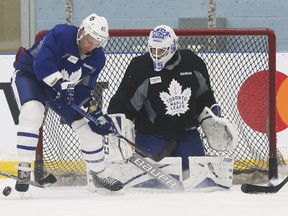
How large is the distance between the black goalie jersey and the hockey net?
0.34 metres

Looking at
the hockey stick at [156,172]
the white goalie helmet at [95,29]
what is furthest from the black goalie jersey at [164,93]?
the white goalie helmet at [95,29]

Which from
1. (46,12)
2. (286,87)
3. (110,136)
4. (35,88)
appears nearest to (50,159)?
(110,136)

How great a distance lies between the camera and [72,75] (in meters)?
4.23

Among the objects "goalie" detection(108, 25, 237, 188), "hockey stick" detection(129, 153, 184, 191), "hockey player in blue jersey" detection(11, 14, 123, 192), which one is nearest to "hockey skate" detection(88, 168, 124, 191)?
"hockey player in blue jersey" detection(11, 14, 123, 192)

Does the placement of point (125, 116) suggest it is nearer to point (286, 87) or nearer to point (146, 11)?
point (286, 87)

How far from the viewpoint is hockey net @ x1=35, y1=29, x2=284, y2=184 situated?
492cm

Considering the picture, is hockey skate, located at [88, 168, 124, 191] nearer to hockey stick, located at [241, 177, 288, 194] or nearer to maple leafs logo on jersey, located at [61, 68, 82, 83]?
maple leafs logo on jersey, located at [61, 68, 82, 83]

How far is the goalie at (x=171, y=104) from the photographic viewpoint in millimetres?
4574

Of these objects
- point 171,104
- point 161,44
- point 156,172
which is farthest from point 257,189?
point 161,44

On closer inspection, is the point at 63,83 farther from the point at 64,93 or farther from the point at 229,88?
the point at 229,88

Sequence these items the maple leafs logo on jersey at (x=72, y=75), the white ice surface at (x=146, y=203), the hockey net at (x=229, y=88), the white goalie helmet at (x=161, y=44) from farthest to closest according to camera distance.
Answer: the hockey net at (x=229, y=88), the white goalie helmet at (x=161, y=44), the maple leafs logo on jersey at (x=72, y=75), the white ice surface at (x=146, y=203)

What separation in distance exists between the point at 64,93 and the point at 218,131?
1.00 metres

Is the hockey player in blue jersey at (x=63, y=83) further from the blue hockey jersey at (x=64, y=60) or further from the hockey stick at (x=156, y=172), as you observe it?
the hockey stick at (x=156, y=172)

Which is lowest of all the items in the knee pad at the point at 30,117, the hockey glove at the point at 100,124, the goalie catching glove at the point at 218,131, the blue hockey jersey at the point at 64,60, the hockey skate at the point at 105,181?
the hockey skate at the point at 105,181
